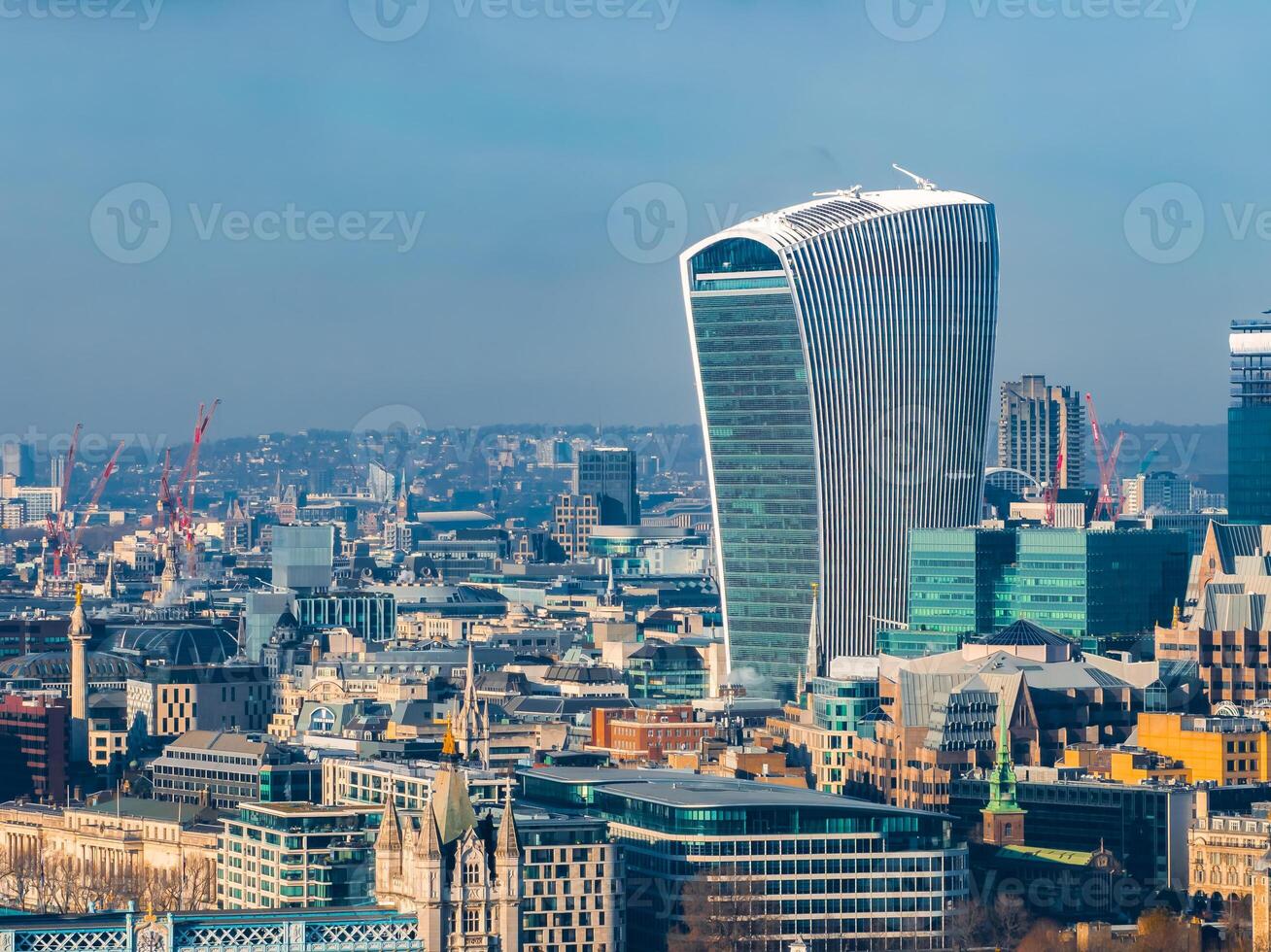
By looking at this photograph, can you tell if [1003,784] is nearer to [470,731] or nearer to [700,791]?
[700,791]

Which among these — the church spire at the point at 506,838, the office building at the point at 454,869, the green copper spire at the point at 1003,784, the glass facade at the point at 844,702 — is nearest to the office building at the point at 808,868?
the green copper spire at the point at 1003,784

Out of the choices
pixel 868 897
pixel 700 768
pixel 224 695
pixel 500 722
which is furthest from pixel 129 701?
pixel 868 897

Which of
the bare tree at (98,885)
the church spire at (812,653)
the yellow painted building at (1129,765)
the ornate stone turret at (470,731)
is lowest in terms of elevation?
the bare tree at (98,885)

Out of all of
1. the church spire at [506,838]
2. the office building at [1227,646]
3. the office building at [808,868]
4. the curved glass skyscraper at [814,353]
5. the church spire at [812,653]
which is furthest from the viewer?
the curved glass skyscraper at [814,353]

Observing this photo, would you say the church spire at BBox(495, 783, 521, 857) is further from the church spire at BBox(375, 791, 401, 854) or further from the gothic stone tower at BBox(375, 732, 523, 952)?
the church spire at BBox(375, 791, 401, 854)

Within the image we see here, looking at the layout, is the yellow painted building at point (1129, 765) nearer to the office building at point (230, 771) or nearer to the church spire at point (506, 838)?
the office building at point (230, 771)

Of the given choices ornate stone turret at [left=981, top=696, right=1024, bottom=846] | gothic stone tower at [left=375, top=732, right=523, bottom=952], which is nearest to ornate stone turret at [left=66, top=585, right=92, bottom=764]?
ornate stone turret at [left=981, top=696, right=1024, bottom=846]
